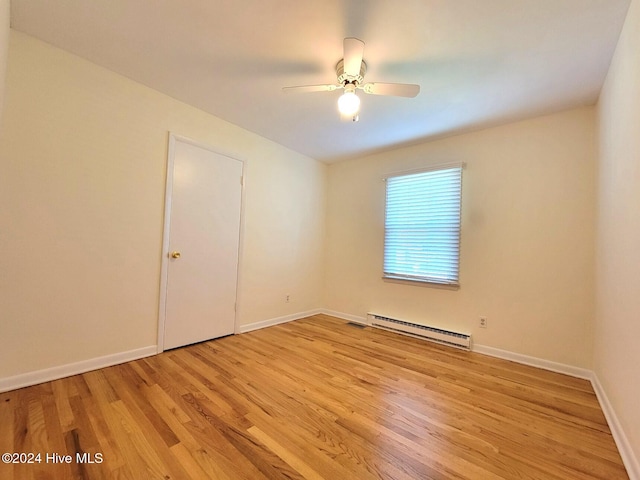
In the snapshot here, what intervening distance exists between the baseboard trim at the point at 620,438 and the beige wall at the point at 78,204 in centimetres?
338

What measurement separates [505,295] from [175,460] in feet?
10.2

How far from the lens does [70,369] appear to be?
6.86 feet

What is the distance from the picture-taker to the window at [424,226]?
314cm

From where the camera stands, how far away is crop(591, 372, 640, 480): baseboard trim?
50.7 inches

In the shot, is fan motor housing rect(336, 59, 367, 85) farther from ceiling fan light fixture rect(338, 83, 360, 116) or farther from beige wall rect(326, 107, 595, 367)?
beige wall rect(326, 107, 595, 367)

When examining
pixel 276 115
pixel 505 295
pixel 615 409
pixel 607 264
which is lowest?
pixel 615 409

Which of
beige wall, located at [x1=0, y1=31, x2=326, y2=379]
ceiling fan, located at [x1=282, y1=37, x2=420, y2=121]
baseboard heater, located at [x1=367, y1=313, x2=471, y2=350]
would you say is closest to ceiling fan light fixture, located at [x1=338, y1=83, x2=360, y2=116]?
ceiling fan, located at [x1=282, y1=37, x2=420, y2=121]

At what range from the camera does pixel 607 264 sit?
1.95m

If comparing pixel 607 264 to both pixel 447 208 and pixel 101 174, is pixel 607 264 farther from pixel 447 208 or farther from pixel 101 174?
pixel 101 174

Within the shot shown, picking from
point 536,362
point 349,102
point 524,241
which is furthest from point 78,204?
point 536,362

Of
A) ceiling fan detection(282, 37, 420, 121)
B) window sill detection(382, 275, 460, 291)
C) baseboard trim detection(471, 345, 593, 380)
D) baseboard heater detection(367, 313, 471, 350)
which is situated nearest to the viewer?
ceiling fan detection(282, 37, 420, 121)

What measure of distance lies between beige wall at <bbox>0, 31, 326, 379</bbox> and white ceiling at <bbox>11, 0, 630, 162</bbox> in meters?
0.25

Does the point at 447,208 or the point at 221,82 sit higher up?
→ the point at 221,82

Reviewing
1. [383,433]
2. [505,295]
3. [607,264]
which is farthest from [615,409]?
[383,433]
